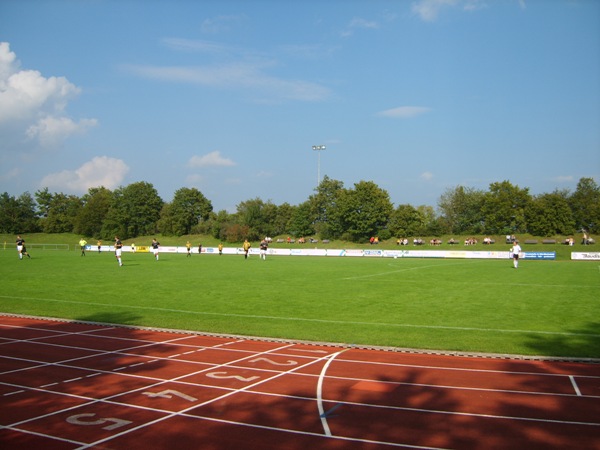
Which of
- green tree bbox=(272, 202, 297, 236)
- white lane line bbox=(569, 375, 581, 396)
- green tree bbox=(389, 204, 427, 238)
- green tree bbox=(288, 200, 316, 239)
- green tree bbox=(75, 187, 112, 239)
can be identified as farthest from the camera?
green tree bbox=(75, 187, 112, 239)

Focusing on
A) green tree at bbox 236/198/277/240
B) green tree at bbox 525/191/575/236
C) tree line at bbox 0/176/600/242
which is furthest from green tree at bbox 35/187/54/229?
green tree at bbox 525/191/575/236

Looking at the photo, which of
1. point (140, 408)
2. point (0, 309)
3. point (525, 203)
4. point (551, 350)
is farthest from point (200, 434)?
point (525, 203)

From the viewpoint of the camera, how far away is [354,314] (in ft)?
50.8

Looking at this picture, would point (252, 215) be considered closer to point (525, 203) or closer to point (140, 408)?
point (525, 203)

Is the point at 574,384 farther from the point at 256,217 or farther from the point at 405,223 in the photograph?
the point at 256,217

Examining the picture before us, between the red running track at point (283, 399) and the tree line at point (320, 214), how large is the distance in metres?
71.2

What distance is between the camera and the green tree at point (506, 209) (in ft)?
252

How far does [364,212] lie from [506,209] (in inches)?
881

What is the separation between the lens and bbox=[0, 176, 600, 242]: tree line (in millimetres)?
77000

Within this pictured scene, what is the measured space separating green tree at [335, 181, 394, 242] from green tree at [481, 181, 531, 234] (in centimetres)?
1600

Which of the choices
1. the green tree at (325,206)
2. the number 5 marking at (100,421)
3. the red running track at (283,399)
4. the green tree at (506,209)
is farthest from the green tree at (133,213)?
the number 5 marking at (100,421)

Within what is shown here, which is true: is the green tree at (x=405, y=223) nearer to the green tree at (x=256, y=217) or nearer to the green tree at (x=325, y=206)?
the green tree at (x=325, y=206)

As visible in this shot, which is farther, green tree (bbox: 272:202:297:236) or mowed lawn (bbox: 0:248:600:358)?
green tree (bbox: 272:202:297:236)

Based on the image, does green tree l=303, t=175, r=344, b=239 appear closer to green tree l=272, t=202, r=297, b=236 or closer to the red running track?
green tree l=272, t=202, r=297, b=236
